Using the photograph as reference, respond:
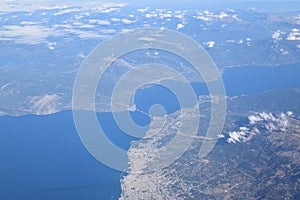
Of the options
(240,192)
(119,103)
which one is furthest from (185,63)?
(240,192)

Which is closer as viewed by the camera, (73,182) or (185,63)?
(73,182)

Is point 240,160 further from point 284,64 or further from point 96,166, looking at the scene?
point 284,64

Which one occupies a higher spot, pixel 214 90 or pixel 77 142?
pixel 214 90

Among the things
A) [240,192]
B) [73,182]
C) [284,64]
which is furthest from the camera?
[284,64]

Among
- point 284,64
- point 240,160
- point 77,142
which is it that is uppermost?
point 284,64

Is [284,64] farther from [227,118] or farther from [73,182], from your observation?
[73,182]

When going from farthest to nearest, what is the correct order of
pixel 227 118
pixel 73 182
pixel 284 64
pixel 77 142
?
pixel 284 64
pixel 227 118
pixel 77 142
pixel 73 182
